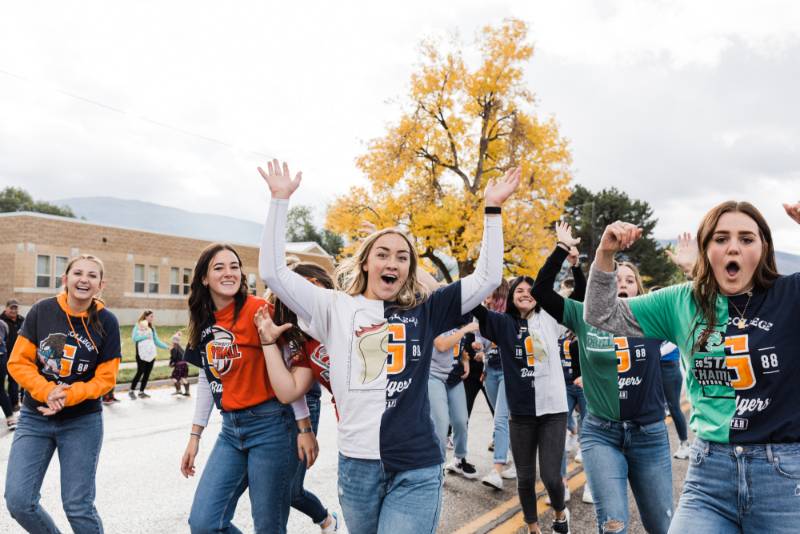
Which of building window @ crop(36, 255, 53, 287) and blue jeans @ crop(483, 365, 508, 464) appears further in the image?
building window @ crop(36, 255, 53, 287)

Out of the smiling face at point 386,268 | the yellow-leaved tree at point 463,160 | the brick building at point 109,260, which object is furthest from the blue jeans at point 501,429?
the brick building at point 109,260

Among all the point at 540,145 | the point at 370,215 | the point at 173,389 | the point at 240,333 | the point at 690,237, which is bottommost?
the point at 173,389

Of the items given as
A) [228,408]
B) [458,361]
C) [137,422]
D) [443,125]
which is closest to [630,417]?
[228,408]

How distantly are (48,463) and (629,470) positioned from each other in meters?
3.57

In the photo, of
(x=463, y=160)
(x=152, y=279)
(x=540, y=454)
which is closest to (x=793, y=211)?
(x=540, y=454)

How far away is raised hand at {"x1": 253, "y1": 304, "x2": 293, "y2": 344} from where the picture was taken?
10.2 ft

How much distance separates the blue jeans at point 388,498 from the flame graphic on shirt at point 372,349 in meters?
0.39

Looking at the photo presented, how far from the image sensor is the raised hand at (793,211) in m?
2.56

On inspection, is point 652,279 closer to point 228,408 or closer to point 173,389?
point 173,389

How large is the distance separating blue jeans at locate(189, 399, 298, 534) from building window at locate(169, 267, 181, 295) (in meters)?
36.3

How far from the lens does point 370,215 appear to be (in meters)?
22.7

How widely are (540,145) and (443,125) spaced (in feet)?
13.2

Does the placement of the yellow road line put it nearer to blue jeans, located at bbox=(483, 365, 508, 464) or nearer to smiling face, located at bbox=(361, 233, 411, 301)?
blue jeans, located at bbox=(483, 365, 508, 464)

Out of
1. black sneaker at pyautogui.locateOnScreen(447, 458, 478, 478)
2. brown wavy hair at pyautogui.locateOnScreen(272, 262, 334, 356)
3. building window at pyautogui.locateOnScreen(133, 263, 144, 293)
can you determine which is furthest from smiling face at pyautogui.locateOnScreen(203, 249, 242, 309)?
building window at pyautogui.locateOnScreen(133, 263, 144, 293)
